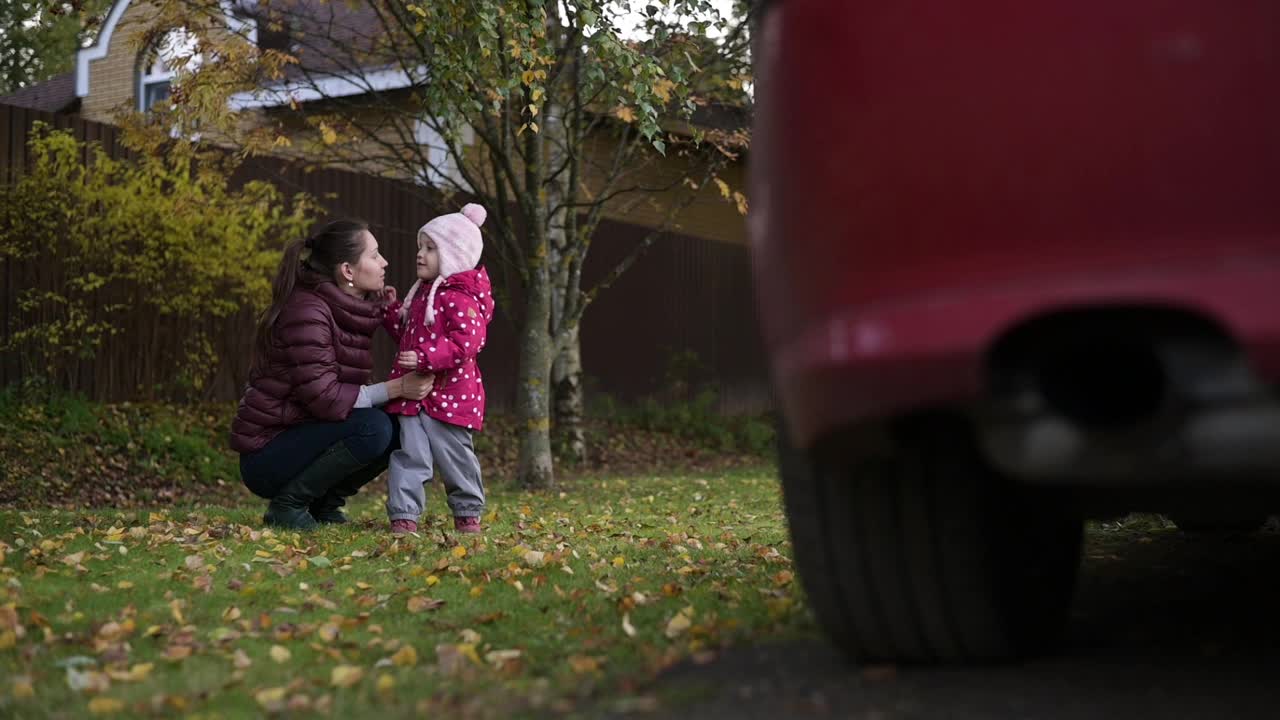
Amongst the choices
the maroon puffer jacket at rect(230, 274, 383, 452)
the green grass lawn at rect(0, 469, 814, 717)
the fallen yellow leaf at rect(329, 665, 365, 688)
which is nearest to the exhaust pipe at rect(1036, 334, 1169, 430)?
the green grass lawn at rect(0, 469, 814, 717)

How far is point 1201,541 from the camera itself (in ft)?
16.2

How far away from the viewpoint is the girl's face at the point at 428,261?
582 cm

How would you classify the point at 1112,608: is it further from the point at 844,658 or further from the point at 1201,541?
the point at 1201,541

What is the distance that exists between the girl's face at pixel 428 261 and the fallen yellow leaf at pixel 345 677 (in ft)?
9.90

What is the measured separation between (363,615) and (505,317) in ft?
35.5

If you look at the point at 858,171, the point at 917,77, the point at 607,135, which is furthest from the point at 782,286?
the point at 607,135

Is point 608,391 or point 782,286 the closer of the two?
point 782,286

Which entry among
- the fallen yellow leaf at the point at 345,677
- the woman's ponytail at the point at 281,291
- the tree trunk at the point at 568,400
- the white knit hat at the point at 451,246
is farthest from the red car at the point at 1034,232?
the tree trunk at the point at 568,400

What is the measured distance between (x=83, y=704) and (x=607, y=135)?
54.6ft

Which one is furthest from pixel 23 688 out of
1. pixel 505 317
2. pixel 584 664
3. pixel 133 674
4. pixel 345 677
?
pixel 505 317

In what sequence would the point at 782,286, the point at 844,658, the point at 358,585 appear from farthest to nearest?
the point at 358,585, the point at 844,658, the point at 782,286

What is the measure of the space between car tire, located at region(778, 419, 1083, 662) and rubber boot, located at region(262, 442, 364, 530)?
3.45m

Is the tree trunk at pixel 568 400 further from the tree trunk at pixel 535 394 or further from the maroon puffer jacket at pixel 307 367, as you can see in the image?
the maroon puffer jacket at pixel 307 367

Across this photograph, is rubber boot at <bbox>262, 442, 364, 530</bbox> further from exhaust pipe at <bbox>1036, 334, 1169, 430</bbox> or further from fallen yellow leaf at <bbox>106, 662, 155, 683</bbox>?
exhaust pipe at <bbox>1036, 334, 1169, 430</bbox>
